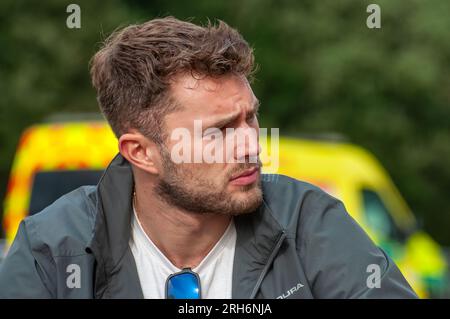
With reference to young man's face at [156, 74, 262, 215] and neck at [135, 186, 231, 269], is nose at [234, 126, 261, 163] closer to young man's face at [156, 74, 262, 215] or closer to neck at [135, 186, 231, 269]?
young man's face at [156, 74, 262, 215]

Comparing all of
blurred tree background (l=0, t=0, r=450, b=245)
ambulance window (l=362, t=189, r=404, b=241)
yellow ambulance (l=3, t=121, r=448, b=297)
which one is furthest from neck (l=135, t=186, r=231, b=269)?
blurred tree background (l=0, t=0, r=450, b=245)

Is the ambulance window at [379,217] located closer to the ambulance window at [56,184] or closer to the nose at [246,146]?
the ambulance window at [56,184]

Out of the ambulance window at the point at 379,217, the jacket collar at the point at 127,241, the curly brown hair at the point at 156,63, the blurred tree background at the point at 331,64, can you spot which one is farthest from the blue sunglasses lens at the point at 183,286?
the blurred tree background at the point at 331,64

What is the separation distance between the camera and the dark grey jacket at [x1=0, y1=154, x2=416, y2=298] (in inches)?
116

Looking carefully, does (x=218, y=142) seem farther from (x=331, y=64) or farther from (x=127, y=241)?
(x=331, y=64)

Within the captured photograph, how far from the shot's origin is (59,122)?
7859mm

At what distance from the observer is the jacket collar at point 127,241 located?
299cm

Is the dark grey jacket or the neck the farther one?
the neck

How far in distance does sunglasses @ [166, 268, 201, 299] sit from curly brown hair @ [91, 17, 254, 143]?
0.47m

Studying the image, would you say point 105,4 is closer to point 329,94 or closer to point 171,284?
point 329,94

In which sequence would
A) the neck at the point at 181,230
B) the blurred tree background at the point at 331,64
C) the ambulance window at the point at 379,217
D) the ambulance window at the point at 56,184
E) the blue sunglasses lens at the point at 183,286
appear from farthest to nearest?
1. the blurred tree background at the point at 331,64
2. the ambulance window at the point at 379,217
3. the ambulance window at the point at 56,184
4. the neck at the point at 181,230
5. the blue sunglasses lens at the point at 183,286

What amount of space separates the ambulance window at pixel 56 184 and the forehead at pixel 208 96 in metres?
4.40

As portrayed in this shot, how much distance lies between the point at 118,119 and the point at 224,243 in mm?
578

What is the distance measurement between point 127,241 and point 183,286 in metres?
0.23
